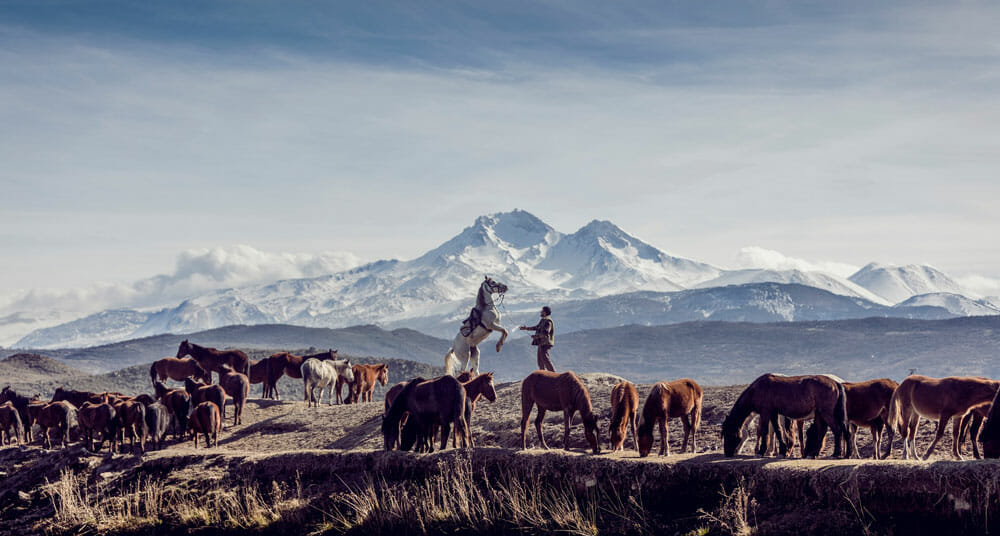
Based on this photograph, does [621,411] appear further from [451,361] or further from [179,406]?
[179,406]

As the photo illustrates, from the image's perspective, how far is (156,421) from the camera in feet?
78.4

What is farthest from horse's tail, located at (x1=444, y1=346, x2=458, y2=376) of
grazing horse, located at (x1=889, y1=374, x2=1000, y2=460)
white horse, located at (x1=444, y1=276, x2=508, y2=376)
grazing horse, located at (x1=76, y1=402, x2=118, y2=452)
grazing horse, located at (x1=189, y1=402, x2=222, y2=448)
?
grazing horse, located at (x1=889, y1=374, x2=1000, y2=460)

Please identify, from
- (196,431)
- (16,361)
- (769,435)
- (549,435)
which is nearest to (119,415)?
(196,431)

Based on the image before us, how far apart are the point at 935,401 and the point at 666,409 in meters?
4.30

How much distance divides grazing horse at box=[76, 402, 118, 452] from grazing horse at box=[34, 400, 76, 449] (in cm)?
218

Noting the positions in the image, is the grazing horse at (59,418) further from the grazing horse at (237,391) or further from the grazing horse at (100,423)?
the grazing horse at (237,391)

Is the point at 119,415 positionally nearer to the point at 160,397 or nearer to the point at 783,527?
the point at 160,397

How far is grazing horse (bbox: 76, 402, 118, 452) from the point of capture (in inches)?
963

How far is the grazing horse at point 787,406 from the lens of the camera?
50.6 ft

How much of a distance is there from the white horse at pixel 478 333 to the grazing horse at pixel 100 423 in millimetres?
8889

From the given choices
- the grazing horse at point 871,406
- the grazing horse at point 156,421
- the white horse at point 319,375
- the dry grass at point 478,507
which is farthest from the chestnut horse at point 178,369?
the grazing horse at point 871,406

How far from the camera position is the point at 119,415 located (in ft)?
81.0

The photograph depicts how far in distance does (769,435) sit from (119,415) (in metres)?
16.6

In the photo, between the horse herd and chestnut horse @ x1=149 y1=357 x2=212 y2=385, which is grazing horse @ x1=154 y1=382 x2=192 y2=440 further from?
chestnut horse @ x1=149 y1=357 x2=212 y2=385
